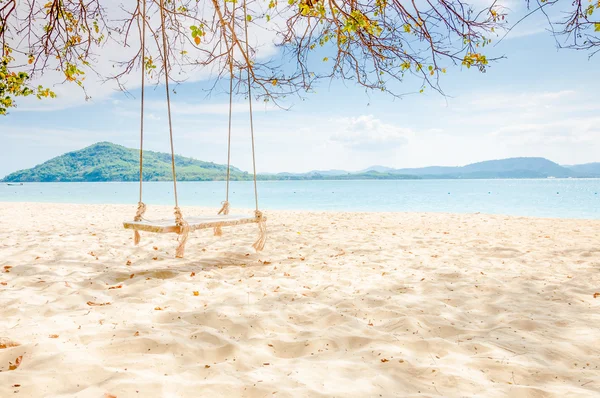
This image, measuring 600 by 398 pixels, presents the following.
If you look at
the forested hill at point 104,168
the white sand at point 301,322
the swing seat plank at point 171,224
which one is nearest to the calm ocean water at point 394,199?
the white sand at point 301,322

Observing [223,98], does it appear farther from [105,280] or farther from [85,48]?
[105,280]

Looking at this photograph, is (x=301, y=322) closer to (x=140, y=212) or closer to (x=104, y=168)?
(x=140, y=212)

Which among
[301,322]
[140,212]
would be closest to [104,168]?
[140,212]

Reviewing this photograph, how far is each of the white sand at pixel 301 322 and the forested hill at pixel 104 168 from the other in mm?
99111

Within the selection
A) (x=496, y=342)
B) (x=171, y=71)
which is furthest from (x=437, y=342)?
(x=171, y=71)

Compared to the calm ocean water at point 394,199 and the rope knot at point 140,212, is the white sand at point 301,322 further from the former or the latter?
the calm ocean water at point 394,199

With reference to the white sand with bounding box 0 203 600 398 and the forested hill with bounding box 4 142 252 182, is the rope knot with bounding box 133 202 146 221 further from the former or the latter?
the forested hill with bounding box 4 142 252 182

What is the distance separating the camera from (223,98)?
4695 mm

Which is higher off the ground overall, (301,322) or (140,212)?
(140,212)

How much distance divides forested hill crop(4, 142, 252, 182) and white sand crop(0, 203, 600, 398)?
3902 inches

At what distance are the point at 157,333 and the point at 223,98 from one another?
3116 millimetres

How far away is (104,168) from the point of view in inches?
4072

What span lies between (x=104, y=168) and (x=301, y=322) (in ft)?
374

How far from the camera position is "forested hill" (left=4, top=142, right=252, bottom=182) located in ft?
333
